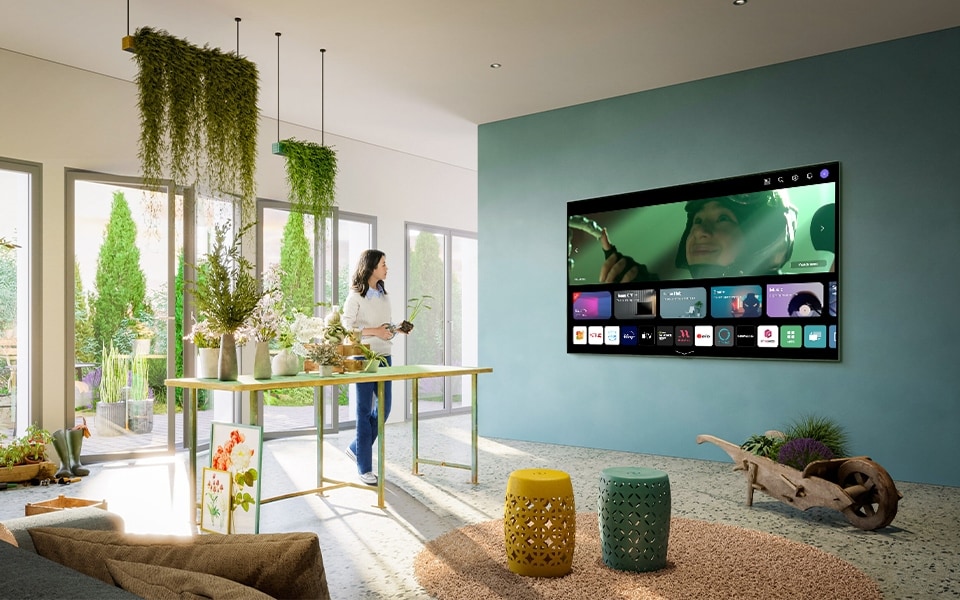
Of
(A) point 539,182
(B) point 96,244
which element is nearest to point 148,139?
(B) point 96,244

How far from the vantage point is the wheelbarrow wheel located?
353 centimetres

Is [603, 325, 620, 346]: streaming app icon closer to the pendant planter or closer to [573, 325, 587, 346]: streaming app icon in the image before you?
[573, 325, 587, 346]: streaming app icon

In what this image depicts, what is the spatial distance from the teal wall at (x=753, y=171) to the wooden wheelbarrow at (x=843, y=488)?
1.36 meters

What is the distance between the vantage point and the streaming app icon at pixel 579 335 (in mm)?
6152

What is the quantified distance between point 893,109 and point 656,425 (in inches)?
106

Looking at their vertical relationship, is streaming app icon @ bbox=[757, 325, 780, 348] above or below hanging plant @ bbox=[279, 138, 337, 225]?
below

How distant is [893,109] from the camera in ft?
15.9

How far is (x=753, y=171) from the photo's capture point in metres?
5.36

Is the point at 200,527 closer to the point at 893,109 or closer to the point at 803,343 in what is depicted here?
the point at 803,343

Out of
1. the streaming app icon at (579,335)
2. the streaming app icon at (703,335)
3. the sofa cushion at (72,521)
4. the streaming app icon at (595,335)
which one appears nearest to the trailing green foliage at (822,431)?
the streaming app icon at (703,335)

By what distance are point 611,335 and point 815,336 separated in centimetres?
152

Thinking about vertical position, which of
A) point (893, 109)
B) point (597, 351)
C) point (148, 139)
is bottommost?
point (597, 351)

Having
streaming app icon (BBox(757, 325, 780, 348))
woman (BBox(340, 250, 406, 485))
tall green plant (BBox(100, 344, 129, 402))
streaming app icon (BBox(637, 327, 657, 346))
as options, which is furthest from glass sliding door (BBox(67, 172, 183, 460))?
streaming app icon (BBox(757, 325, 780, 348))

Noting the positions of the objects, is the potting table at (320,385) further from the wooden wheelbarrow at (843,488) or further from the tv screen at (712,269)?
the wooden wheelbarrow at (843,488)
